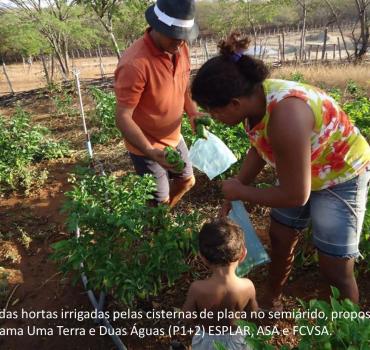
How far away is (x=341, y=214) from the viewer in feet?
5.92

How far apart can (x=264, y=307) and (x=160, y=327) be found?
660 mm

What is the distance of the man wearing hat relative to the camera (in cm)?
234

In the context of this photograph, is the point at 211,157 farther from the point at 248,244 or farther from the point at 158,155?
the point at 248,244

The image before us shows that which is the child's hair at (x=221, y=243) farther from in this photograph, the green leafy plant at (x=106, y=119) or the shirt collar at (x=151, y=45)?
the green leafy plant at (x=106, y=119)

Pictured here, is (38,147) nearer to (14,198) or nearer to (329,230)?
(14,198)

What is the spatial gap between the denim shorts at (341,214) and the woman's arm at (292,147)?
0.84 feet

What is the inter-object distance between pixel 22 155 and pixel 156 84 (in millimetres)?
3118

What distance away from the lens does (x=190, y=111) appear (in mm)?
2963

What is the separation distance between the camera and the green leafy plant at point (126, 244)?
2.22 m

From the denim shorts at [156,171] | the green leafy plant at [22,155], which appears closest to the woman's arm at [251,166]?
the denim shorts at [156,171]

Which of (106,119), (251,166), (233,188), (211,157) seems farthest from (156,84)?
(106,119)

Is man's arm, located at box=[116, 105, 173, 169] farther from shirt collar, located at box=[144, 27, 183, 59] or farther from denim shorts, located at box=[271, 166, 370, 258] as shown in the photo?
denim shorts, located at box=[271, 166, 370, 258]

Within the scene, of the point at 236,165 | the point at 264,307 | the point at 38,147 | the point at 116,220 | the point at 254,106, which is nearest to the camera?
the point at 254,106

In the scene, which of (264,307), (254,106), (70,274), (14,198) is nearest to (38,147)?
(14,198)
